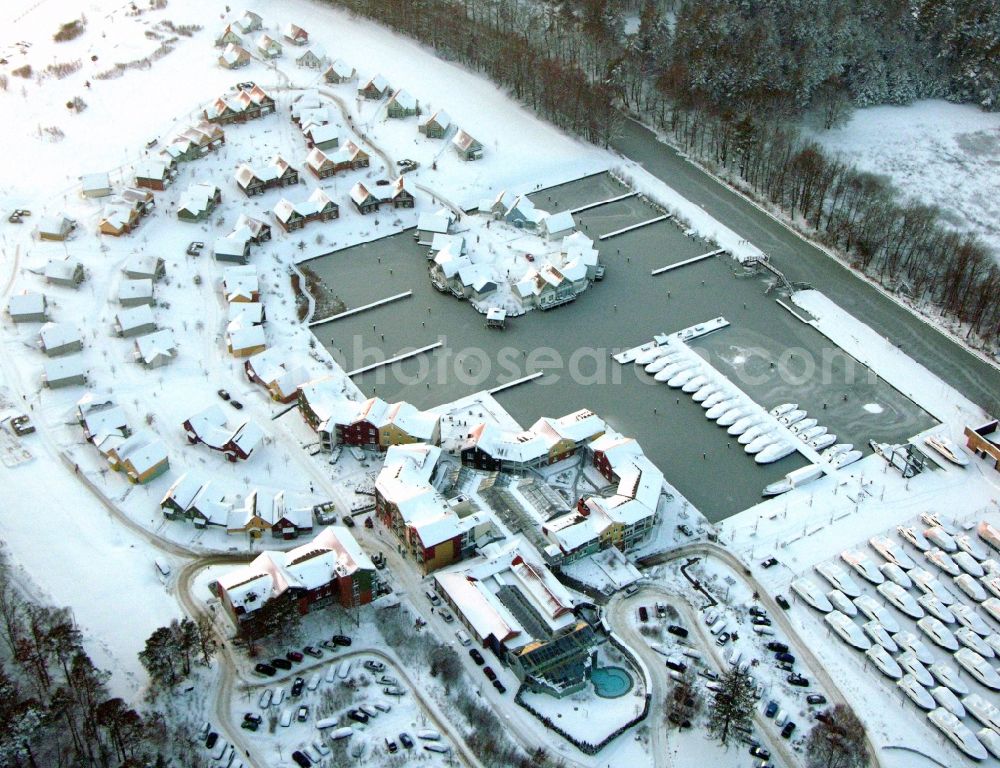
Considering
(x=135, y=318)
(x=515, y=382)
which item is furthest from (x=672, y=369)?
(x=135, y=318)

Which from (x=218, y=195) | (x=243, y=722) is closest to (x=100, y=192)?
(x=218, y=195)

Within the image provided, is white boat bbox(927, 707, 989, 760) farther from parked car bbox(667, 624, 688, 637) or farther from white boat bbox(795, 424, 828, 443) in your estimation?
white boat bbox(795, 424, 828, 443)

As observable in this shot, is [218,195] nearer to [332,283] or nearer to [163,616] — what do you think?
[332,283]

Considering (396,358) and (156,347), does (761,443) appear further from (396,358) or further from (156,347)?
(156,347)

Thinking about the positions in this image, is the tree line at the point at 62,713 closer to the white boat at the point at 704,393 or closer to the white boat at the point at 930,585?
the white boat at the point at 704,393

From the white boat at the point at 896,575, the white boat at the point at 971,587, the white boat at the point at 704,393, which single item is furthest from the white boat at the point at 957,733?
the white boat at the point at 704,393

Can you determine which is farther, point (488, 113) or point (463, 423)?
point (488, 113)
